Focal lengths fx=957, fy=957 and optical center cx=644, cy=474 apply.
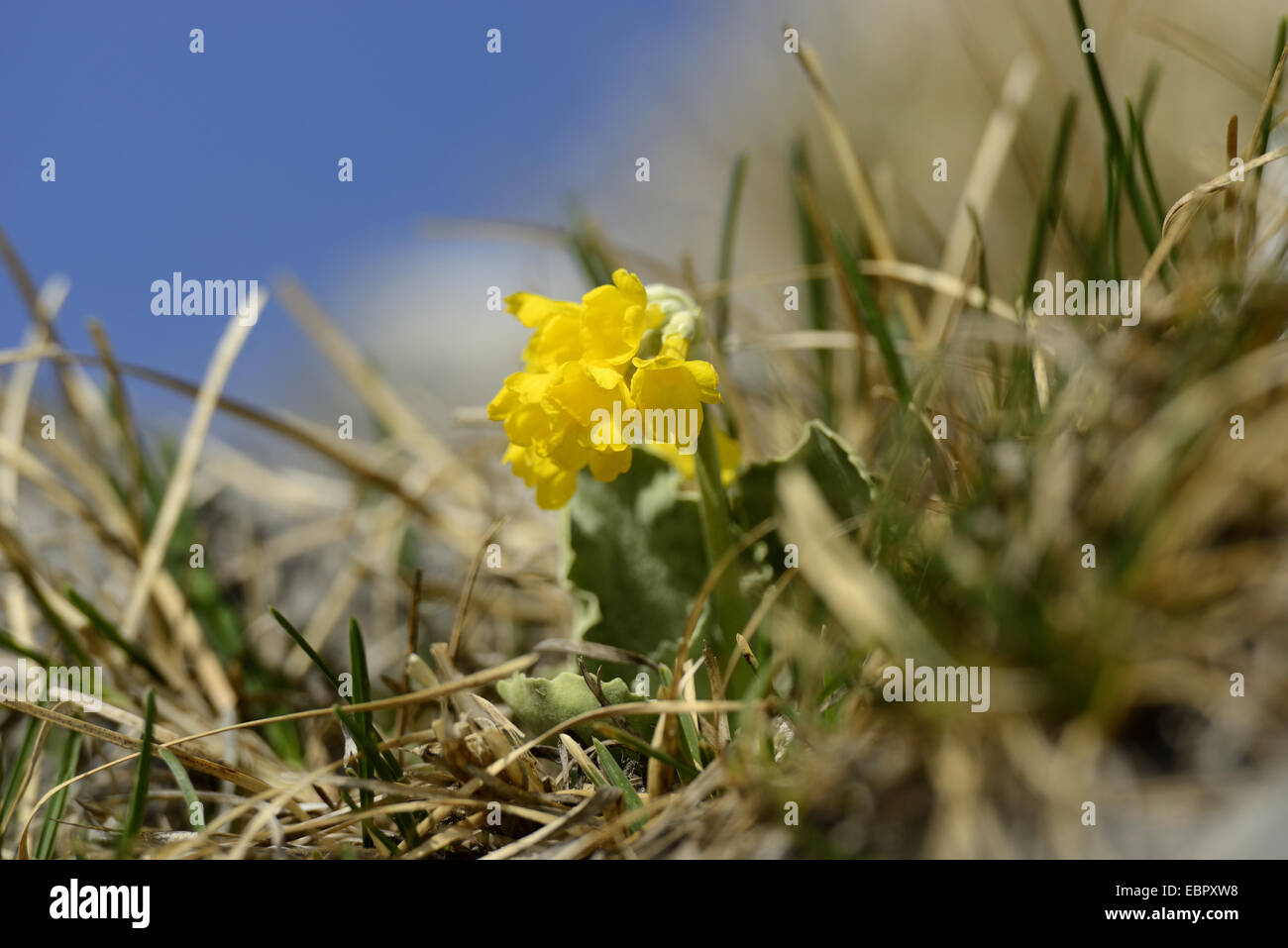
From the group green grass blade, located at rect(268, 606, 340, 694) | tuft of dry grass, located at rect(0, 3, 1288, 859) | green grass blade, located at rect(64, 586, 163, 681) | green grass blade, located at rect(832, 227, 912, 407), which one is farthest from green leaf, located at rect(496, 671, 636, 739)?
green grass blade, located at rect(64, 586, 163, 681)

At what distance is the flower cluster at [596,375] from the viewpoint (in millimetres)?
1052

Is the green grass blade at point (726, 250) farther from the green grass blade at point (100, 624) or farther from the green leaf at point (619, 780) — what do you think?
the green grass blade at point (100, 624)

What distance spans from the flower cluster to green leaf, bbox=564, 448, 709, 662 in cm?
23

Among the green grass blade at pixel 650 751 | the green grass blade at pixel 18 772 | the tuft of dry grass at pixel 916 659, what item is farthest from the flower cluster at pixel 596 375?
the green grass blade at pixel 18 772

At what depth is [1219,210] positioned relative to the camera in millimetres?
1152

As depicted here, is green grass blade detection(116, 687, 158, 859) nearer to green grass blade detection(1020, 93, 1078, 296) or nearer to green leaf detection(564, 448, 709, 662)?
green leaf detection(564, 448, 709, 662)

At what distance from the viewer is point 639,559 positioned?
135 cm

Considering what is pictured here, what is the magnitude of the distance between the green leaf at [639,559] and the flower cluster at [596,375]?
0.74ft

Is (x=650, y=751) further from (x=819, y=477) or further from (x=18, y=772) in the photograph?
(x=18, y=772)

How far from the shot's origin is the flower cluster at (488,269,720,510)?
105cm

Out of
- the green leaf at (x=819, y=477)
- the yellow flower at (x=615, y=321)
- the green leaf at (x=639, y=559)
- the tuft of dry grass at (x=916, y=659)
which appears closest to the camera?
the tuft of dry grass at (x=916, y=659)
